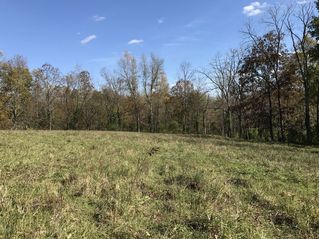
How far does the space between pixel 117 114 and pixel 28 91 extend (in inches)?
746

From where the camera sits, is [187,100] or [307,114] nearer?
[307,114]

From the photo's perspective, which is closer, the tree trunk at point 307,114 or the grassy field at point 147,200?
the grassy field at point 147,200

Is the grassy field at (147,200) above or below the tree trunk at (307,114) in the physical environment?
below

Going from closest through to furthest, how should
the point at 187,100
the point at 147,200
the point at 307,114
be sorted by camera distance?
1. the point at 147,200
2. the point at 307,114
3. the point at 187,100

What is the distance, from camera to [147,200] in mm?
7098

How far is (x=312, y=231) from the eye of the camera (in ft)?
19.3

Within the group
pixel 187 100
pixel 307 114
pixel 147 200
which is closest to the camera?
pixel 147 200

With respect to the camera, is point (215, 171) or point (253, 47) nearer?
point (215, 171)

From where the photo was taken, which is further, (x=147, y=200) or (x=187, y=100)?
(x=187, y=100)

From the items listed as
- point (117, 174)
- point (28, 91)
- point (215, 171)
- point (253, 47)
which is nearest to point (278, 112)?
point (253, 47)

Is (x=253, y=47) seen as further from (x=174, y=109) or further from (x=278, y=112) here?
(x=174, y=109)

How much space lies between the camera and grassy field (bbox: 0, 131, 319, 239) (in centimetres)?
539

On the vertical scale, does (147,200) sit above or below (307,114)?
below

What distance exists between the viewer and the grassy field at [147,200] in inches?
212
